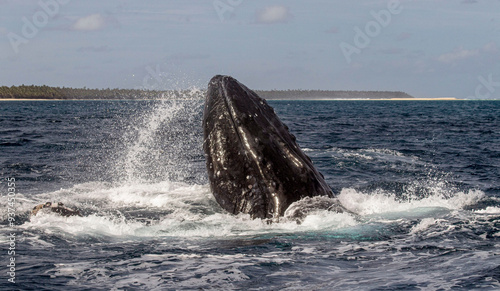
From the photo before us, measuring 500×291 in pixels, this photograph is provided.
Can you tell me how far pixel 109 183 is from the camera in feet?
33.8

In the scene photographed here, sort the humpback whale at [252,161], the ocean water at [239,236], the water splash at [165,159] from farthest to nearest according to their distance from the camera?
1. the water splash at [165,159]
2. the humpback whale at [252,161]
3. the ocean water at [239,236]

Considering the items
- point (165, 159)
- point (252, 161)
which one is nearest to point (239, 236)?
point (252, 161)

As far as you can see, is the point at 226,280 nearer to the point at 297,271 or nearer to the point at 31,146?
the point at 297,271

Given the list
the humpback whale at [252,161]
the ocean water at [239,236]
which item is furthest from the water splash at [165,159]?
the humpback whale at [252,161]

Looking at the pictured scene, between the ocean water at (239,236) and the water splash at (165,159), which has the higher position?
the water splash at (165,159)

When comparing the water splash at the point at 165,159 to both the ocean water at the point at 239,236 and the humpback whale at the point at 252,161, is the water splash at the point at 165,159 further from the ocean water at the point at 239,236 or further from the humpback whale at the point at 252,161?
the humpback whale at the point at 252,161

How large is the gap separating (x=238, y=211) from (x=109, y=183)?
4.55 metres

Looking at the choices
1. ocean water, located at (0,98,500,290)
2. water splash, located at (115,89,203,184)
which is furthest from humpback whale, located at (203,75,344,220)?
water splash, located at (115,89,203,184)

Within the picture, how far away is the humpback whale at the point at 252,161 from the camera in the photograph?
6.30 m

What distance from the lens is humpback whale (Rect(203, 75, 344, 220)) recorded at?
248 inches

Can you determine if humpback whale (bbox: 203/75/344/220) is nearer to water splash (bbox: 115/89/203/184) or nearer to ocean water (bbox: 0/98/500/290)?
ocean water (bbox: 0/98/500/290)

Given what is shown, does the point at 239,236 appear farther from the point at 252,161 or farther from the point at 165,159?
the point at 165,159

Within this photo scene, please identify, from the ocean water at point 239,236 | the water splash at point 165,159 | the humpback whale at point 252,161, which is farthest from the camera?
the water splash at point 165,159

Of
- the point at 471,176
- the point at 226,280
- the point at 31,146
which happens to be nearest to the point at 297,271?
the point at 226,280
